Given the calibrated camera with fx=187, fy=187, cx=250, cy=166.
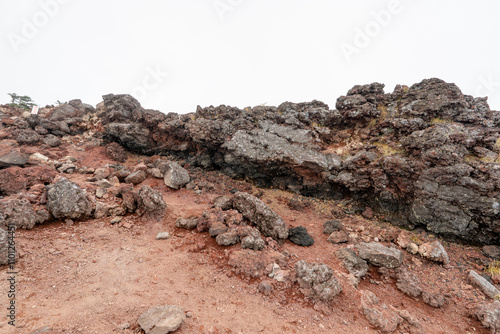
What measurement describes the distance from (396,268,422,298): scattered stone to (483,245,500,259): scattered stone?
522 centimetres

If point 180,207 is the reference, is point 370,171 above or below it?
above

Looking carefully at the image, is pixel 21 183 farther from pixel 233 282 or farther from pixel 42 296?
pixel 233 282

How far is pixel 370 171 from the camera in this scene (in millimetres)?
12219

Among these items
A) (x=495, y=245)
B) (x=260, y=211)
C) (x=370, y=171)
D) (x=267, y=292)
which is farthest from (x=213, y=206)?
(x=495, y=245)

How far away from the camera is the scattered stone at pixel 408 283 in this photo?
667 centimetres

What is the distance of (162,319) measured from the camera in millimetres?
4254

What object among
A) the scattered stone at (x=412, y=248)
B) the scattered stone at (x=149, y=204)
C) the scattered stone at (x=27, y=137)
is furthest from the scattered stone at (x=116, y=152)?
the scattered stone at (x=412, y=248)

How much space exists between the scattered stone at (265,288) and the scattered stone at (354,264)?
3.63 m

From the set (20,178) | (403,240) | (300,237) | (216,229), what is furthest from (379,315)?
(20,178)

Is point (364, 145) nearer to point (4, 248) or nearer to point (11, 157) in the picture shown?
point (4, 248)

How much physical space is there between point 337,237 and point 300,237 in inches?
77.2

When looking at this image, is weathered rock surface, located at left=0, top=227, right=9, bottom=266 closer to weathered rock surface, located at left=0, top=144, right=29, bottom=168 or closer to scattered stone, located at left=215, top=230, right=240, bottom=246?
scattered stone, located at left=215, top=230, right=240, bottom=246

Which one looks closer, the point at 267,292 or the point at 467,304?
the point at 267,292

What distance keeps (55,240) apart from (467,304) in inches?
583
